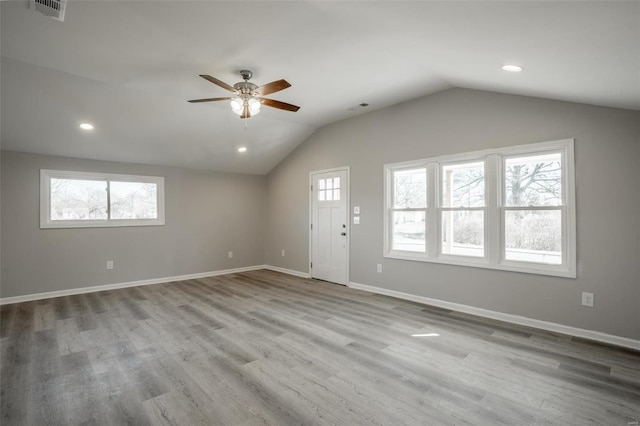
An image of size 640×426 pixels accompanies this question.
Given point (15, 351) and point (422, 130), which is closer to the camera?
point (15, 351)

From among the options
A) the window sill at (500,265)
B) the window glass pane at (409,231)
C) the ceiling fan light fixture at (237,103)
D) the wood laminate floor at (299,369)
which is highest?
the ceiling fan light fixture at (237,103)

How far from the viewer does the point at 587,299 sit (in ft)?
10.7

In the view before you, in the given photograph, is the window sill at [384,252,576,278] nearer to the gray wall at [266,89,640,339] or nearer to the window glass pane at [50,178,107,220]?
the gray wall at [266,89,640,339]

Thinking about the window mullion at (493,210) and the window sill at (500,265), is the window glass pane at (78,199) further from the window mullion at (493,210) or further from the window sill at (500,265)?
the window mullion at (493,210)

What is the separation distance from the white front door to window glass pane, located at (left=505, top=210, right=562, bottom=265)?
2.62m

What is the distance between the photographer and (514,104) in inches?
148

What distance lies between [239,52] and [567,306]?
4409 mm

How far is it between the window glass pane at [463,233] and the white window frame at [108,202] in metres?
5.10

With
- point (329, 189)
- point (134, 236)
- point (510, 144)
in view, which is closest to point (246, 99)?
point (329, 189)

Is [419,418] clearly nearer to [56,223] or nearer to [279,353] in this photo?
[279,353]

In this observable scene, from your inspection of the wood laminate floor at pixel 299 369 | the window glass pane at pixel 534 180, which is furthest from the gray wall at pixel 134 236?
the window glass pane at pixel 534 180

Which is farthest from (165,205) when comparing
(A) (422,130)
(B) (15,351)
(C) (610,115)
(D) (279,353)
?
(C) (610,115)

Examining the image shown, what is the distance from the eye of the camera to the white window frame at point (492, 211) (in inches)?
133

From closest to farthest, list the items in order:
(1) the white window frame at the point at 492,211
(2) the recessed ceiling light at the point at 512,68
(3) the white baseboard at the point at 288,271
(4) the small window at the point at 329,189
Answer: (2) the recessed ceiling light at the point at 512,68
(1) the white window frame at the point at 492,211
(4) the small window at the point at 329,189
(3) the white baseboard at the point at 288,271
